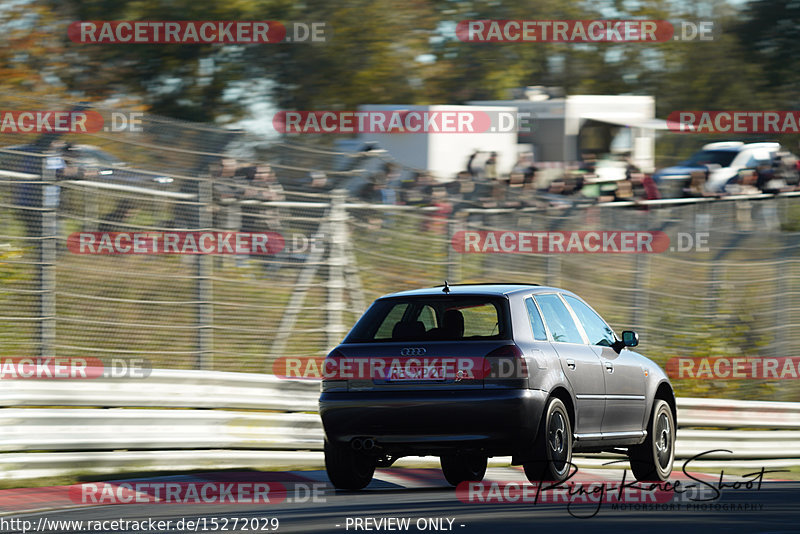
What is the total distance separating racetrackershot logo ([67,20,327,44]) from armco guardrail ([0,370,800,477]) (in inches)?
743

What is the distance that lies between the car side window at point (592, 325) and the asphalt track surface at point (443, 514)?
1.49 metres

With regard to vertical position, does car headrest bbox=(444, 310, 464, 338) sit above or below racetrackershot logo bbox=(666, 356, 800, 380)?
above

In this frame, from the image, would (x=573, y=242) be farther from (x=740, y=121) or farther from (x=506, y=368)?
(x=740, y=121)

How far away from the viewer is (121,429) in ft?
36.2

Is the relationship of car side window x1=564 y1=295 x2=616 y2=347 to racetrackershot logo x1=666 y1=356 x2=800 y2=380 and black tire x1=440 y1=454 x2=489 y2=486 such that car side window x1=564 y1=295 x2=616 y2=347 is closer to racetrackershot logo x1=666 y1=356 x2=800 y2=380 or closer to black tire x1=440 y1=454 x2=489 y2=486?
black tire x1=440 y1=454 x2=489 y2=486

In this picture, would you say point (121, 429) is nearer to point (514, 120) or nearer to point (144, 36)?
point (514, 120)

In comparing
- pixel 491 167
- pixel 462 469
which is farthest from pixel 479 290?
pixel 491 167

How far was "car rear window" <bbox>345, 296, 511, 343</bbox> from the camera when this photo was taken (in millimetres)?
9500

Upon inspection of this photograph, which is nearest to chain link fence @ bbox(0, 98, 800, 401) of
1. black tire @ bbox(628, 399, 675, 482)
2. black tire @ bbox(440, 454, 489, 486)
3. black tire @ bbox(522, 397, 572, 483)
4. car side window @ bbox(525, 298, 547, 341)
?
black tire @ bbox(440, 454, 489, 486)

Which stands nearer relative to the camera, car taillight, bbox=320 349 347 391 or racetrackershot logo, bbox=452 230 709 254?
car taillight, bbox=320 349 347 391

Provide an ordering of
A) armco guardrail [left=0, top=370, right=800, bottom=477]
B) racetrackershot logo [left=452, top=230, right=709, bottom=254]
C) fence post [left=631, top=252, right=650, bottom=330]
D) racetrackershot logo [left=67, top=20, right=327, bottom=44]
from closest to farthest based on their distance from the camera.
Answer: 1. armco guardrail [left=0, top=370, right=800, bottom=477]
2. racetrackershot logo [left=452, top=230, right=709, bottom=254]
3. fence post [left=631, top=252, right=650, bottom=330]
4. racetrackershot logo [left=67, top=20, right=327, bottom=44]

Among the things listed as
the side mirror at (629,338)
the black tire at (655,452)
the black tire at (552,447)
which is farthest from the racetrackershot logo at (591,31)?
the black tire at (552,447)

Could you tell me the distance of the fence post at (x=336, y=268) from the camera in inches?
579

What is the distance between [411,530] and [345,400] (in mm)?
1973
